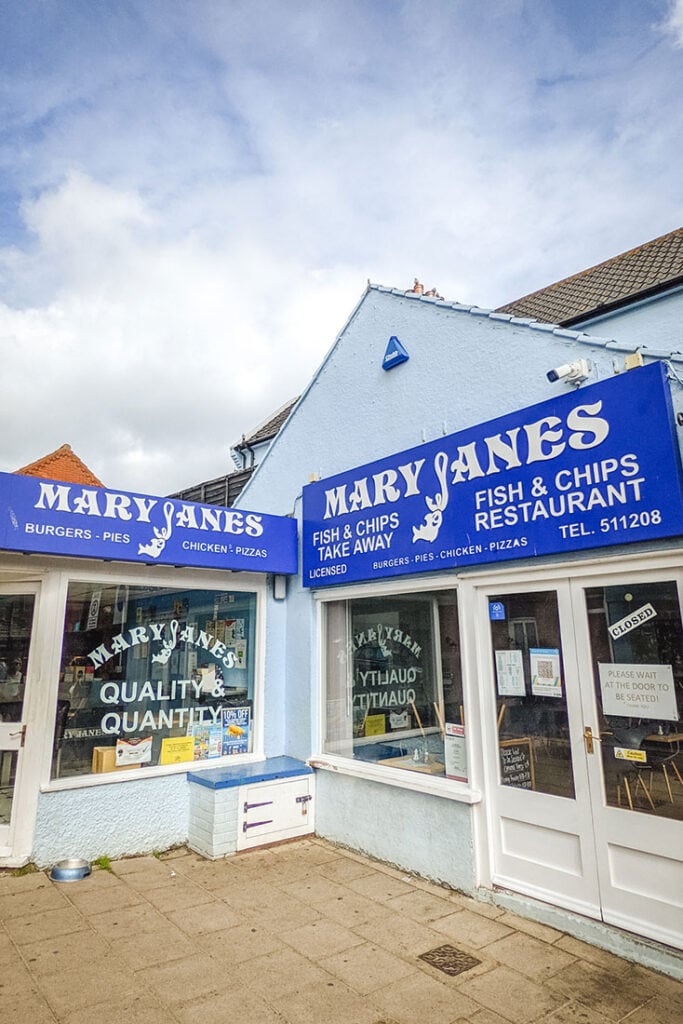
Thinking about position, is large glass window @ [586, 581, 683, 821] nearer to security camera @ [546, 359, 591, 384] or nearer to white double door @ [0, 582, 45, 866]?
security camera @ [546, 359, 591, 384]

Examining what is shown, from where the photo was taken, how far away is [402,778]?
488cm

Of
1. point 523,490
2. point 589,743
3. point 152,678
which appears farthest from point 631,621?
point 152,678

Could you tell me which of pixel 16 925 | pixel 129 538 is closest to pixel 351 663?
pixel 129 538

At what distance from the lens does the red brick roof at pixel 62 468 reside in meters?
14.4

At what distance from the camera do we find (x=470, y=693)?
4465mm

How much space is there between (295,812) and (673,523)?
175 inches

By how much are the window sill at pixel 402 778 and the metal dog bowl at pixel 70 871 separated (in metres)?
2.13

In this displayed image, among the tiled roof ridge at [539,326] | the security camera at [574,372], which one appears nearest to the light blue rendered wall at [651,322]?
the tiled roof ridge at [539,326]

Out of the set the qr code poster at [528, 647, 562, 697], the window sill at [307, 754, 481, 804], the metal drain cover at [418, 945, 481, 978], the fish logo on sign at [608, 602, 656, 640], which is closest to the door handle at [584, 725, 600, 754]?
the qr code poster at [528, 647, 562, 697]

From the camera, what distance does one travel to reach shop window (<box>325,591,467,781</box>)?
15.7 feet

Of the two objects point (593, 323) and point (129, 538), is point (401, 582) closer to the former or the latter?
point (129, 538)

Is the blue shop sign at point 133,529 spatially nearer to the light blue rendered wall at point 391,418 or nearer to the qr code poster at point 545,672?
the light blue rendered wall at point 391,418

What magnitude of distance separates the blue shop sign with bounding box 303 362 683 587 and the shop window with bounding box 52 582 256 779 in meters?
1.36

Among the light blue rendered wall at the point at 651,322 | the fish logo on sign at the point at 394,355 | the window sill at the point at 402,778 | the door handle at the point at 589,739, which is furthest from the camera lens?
the light blue rendered wall at the point at 651,322
